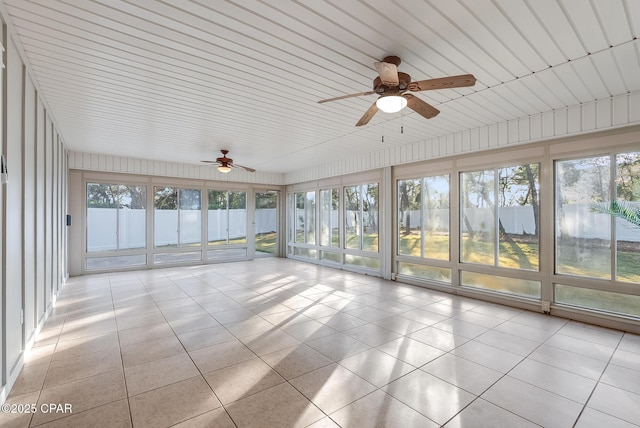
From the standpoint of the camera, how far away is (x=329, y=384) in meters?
2.53

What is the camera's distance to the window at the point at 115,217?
7516 mm

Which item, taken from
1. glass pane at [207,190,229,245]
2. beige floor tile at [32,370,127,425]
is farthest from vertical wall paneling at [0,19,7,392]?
glass pane at [207,190,229,245]

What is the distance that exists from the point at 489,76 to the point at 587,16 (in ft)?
3.35

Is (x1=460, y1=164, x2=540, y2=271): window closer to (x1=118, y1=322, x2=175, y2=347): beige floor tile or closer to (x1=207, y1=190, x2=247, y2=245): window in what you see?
(x1=118, y1=322, x2=175, y2=347): beige floor tile

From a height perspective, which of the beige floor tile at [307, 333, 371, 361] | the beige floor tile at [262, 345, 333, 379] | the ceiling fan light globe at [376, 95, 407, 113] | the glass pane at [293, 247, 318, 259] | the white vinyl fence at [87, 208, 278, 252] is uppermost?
the ceiling fan light globe at [376, 95, 407, 113]

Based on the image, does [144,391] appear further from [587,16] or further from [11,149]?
[587,16]

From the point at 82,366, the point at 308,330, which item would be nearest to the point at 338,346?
the point at 308,330

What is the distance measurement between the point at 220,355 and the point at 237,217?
712 centimetres

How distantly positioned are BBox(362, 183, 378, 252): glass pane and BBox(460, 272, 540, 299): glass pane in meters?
2.31

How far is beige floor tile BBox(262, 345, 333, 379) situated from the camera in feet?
9.00

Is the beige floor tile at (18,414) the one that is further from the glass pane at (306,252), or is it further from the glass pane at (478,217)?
the glass pane at (306,252)

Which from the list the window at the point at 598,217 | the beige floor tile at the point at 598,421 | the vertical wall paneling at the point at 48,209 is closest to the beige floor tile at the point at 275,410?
the beige floor tile at the point at 598,421

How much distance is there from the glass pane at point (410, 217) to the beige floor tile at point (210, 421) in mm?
A: 5016

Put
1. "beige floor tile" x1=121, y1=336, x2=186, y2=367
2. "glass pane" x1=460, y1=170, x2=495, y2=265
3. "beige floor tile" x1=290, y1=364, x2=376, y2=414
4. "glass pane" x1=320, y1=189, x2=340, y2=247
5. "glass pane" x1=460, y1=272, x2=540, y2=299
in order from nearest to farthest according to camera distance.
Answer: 1. "beige floor tile" x1=290, y1=364, x2=376, y2=414
2. "beige floor tile" x1=121, y1=336, x2=186, y2=367
3. "glass pane" x1=460, y1=272, x2=540, y2=299
4. "glass pane" x1=460, y1=170, x2=495, y2=265
5. "glass pane" x1=320, y1=189, x2=340, y2=247
